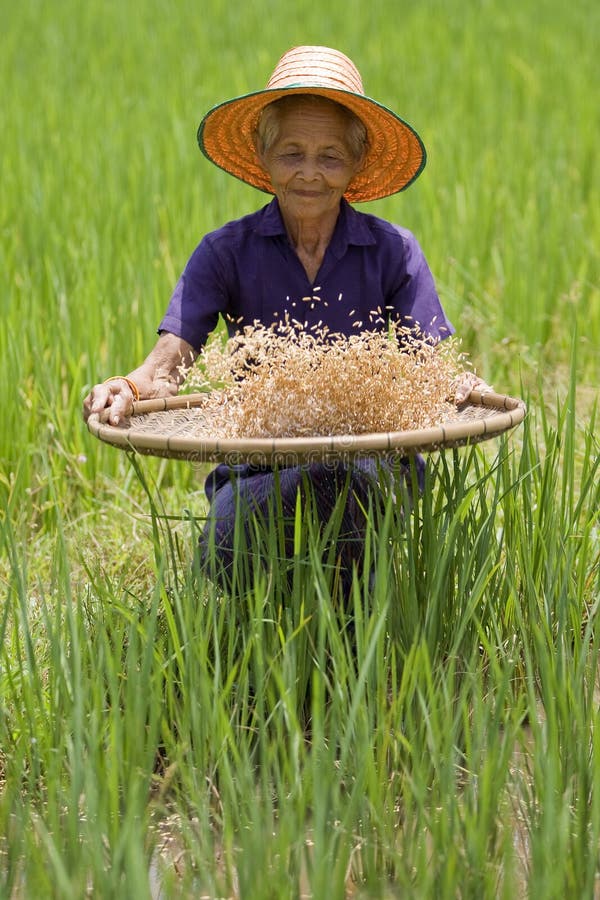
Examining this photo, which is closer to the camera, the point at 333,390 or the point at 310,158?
the point at 333,390

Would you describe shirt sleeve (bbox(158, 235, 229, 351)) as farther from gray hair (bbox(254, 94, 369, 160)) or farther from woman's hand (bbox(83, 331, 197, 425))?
gray hair (bbox(254, 94, 369, 160))

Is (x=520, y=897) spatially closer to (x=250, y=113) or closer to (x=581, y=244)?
(x=250, y=113)

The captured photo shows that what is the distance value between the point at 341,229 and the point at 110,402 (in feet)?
1.86

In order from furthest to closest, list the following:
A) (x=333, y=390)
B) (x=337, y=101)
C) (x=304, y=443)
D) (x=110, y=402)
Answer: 1. (x=337, y=101)
2. (x=110, y=402)
3. (x=333, y=390)
4. (x=304, y=443)

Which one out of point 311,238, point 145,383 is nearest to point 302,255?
point 311,238

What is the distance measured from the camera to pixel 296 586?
1927mm

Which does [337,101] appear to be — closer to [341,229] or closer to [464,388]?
[341,229]

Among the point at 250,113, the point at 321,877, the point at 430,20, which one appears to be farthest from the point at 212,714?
the point at 430,20

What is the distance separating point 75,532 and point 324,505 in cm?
83

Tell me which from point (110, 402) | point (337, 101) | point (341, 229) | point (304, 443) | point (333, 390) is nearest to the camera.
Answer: point (304, 443)

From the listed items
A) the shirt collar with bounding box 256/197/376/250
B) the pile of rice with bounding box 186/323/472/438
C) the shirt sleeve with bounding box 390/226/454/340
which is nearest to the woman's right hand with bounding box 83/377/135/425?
the pile of rice with bounding box 186/323/472/438

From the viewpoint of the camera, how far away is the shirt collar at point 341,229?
88.0 inches

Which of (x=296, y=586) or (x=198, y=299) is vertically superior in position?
(x=198, y=299)

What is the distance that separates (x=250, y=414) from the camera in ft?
6.25
